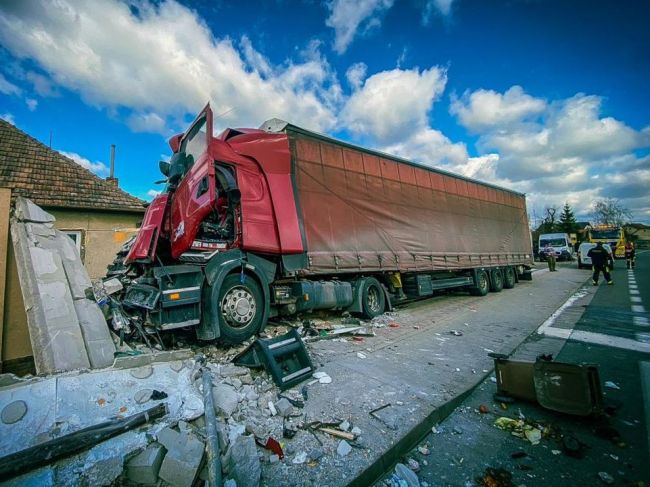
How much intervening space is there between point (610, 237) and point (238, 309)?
98.8ft

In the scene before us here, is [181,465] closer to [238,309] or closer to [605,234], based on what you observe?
[238,309]

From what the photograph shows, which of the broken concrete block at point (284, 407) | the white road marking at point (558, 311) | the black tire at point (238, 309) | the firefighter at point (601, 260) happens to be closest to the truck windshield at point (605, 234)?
the firefighter at point (601, 260)

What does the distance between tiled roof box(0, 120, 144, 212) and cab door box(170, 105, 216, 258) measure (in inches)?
254

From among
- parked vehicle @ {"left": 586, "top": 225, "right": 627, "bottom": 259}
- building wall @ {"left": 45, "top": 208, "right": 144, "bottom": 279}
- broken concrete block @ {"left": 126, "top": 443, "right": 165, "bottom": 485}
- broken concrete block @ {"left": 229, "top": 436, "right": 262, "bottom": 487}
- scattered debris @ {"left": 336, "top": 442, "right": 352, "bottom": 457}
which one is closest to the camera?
broken concrete block @ {"left": 126, "top": 443, "right": 165, "bottom": 485}

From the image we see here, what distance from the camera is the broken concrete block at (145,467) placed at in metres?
1.76

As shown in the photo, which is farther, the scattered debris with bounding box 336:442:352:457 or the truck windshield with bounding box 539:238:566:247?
the truck windshield with bounding box 539:238:566:247

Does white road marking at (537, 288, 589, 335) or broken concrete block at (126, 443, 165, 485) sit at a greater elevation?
broken concrete block at (126, 443, 165, 485)

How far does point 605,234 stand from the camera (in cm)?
2338

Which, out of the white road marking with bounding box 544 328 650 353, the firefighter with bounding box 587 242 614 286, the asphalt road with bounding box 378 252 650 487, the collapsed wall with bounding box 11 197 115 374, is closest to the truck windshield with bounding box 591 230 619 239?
the firefighter with bounding box 587 242 614 286

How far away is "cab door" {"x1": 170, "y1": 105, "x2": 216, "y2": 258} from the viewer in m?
4.16

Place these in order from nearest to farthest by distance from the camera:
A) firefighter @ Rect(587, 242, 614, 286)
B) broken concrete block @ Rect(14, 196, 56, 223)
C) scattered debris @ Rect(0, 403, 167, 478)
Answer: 1. scattered debris @ Rect(0, 403, 167, 478)
2. broken concrete block @ Rect(14, 196, 56, 223)
3. firefighter @ Rect(587, 242, 614, 286)

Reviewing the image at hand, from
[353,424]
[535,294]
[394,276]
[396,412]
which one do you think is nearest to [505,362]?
[396,412]

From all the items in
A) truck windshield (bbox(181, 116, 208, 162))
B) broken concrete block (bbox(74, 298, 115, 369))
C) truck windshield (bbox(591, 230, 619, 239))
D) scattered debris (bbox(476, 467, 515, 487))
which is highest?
truck windshield (bbox(181, 116, 208, 162))

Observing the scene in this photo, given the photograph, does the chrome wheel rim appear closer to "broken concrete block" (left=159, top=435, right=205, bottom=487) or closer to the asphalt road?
"broken concrete block" (left=159, top=435, right=205, bottom=487)
